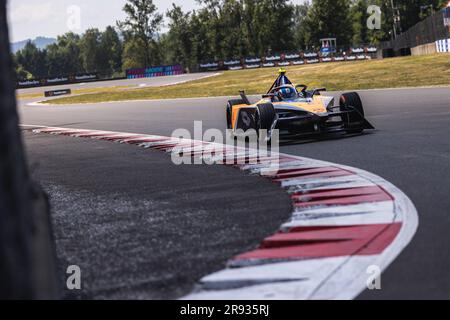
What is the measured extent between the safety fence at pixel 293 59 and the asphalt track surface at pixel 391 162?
39488 mm

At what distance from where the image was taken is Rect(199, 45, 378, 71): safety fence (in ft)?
198

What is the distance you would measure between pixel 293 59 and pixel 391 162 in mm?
57680

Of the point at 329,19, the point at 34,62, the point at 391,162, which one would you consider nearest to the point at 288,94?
the point at 391,162

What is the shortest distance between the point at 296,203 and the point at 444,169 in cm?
203

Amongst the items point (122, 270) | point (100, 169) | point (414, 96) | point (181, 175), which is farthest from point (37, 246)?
point (414, 96)

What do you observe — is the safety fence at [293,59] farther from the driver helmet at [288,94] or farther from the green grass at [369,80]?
the driver helmet at [288,94]

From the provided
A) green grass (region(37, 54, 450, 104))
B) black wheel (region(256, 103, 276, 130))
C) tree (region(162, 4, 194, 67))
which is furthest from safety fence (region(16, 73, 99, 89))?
black wheel (region(256, 103, 276, 130))

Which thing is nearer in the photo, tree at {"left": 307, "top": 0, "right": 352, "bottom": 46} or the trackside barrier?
the trackside barrier

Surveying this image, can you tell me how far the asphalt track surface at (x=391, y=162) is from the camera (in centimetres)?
429

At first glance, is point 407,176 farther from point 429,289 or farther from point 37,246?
point 37,246

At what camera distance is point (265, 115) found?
39.5ft

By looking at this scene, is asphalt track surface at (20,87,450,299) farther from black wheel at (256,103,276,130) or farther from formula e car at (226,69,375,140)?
black wheel at (256,103,276,130)

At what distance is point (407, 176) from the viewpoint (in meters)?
7.68

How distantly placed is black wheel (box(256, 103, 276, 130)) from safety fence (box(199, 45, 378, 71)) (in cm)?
4658
